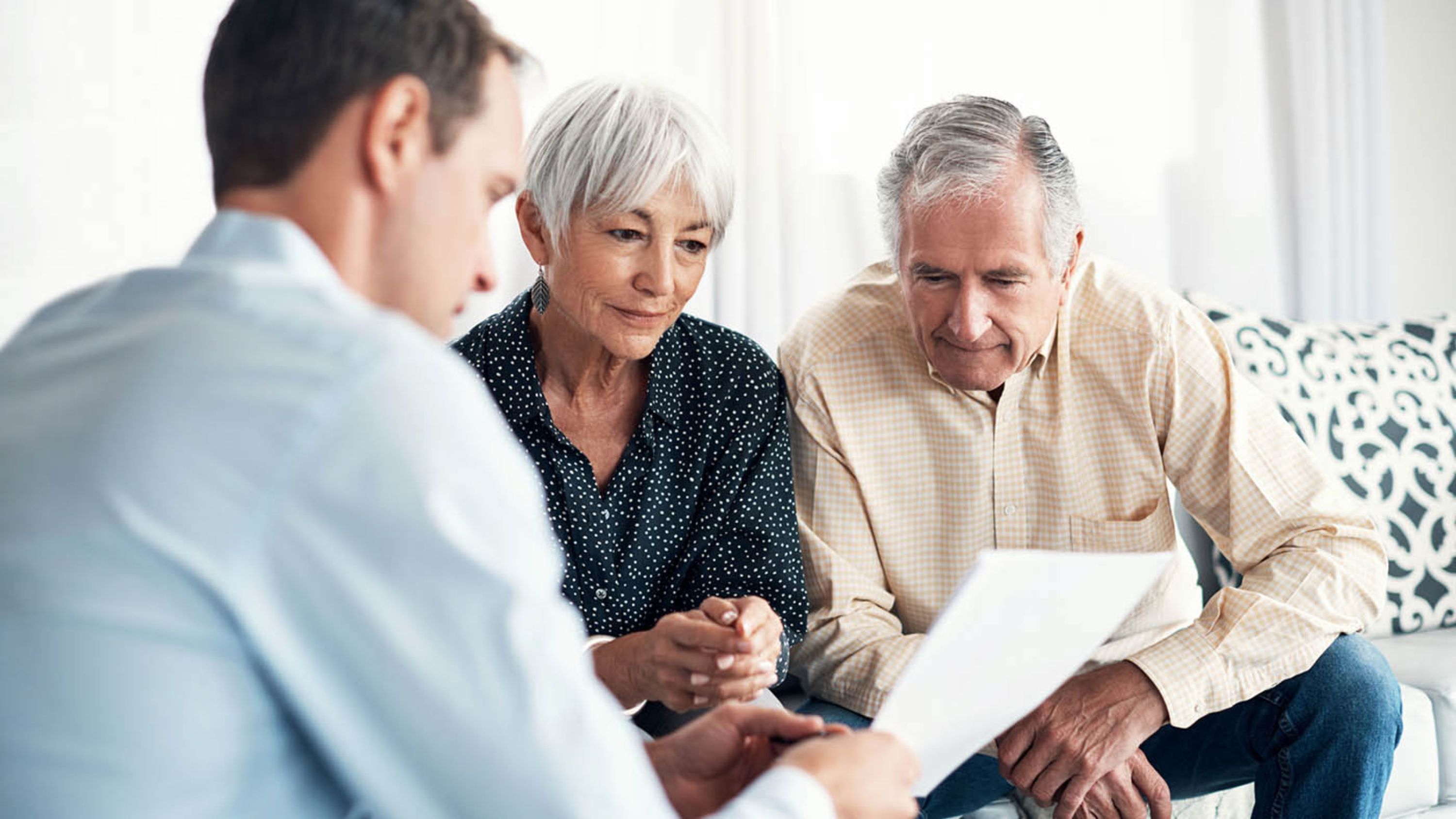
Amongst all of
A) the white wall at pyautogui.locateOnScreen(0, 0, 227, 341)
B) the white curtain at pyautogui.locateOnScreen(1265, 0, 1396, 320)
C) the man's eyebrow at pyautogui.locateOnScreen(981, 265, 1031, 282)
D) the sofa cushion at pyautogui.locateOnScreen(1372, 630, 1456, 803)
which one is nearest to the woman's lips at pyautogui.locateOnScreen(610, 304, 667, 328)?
the man's eyebrow at pyautogui.locateOnScreen(981, 265, 1031, 282)

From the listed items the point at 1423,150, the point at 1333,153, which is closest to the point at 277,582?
the point at 1333,153

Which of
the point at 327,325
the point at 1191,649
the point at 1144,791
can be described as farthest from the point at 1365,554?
the point at 327,325

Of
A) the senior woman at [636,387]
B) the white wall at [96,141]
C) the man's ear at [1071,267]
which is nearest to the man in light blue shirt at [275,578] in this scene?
the senior woman at [636,387]

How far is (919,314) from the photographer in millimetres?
1729

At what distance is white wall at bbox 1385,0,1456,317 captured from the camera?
130 inches

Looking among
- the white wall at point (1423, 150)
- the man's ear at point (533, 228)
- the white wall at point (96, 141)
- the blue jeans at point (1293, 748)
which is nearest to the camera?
the blue jeans at point (1293, 748)

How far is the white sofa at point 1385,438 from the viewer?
2385 mm

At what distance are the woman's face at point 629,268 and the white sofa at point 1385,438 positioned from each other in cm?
122

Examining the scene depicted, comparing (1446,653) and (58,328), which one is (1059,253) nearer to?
(1446,653)

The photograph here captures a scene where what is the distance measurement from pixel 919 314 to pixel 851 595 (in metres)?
0.38

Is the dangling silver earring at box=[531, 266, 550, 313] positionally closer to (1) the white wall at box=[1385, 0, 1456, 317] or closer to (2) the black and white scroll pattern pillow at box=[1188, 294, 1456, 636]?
(2) the black and white scroll pattern pillow at box=[1188, 294, 1456, 636]

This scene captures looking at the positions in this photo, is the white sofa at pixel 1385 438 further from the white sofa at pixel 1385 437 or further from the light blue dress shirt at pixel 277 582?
the light blue dress shirt at pixel 277 582

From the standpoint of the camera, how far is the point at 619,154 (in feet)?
5.25

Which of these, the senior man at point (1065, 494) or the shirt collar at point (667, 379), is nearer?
the senior man at point (1065, 494)
